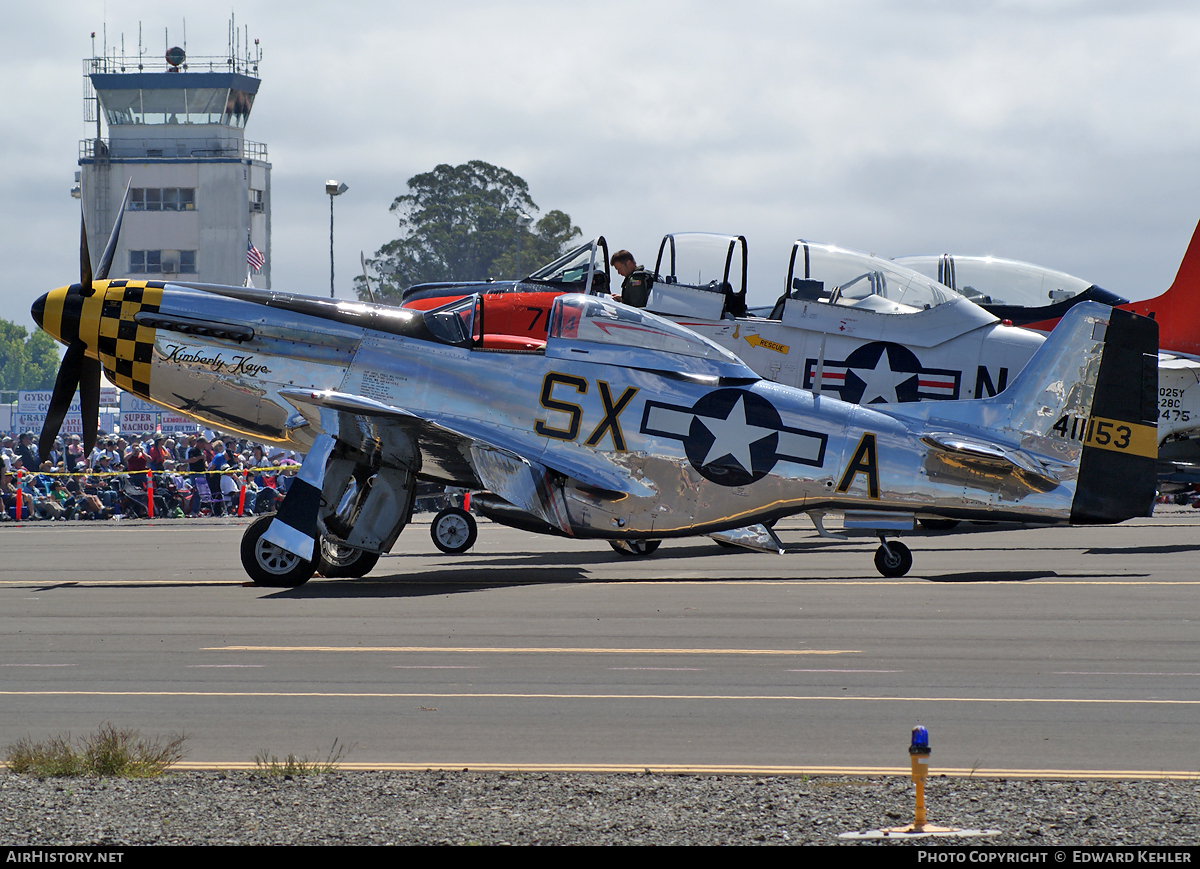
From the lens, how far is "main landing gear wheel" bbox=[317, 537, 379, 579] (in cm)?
1420

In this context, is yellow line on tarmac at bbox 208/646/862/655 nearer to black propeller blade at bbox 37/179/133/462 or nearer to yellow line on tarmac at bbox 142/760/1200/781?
yellow line on tarmac at bbox 142/760/1200/781

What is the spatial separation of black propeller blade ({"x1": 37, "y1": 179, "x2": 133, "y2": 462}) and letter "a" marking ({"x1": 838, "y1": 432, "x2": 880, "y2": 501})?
8.35 meters

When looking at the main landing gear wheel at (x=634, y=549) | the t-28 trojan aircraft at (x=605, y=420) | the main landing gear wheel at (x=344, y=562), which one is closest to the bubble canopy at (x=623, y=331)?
the t-28 trojan aircraft at (x=605, y=420)

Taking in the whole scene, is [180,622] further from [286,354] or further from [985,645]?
[985,645]

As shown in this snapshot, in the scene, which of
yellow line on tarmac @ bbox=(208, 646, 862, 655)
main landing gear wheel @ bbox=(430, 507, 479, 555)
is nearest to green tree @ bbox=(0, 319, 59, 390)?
main landing gear wheel @ bbox=(430, 507, 479, 555)

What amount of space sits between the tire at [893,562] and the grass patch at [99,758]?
929 centimetres

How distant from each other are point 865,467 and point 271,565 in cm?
632

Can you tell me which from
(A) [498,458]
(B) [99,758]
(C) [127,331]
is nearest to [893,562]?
(A) [498,458]

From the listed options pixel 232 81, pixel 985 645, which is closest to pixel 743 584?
pixel 985 645

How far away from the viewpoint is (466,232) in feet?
288

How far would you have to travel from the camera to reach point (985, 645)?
947 cm

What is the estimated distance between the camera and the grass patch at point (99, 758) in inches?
234

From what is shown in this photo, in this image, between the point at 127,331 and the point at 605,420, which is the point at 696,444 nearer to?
the point at 605,420

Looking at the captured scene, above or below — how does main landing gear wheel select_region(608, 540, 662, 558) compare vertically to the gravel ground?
below
